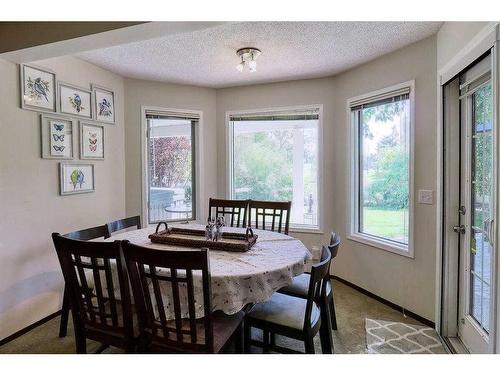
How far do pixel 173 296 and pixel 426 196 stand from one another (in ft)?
7.06

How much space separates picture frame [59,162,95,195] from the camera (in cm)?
264

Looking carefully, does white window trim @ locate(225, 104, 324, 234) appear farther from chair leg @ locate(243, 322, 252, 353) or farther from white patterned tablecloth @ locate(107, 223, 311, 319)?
chair leg @ locate(243, 322, 252, 353)

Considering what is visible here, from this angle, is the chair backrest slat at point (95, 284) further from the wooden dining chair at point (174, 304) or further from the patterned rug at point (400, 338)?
the patterned rug at point (400, 338)

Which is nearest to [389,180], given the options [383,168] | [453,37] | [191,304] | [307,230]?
[383,168]

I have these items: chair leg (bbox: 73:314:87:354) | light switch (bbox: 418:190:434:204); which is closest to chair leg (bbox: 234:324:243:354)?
chair leg (bbox: 73:314:87:354)

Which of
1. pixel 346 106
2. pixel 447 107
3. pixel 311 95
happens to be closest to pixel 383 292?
pixel 447 107

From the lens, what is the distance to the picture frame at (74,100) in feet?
8.61

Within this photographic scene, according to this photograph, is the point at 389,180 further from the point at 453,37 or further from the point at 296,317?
the point at 296,317

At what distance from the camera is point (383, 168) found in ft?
9.68

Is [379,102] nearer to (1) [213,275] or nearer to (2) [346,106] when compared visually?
(2) [346,106]

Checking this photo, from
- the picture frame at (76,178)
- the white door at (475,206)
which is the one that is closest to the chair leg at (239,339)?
the white door at (475,206)

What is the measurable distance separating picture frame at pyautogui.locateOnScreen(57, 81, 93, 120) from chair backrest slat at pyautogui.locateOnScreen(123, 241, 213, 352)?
1900 millimetres

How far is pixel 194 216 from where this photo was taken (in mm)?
3848
